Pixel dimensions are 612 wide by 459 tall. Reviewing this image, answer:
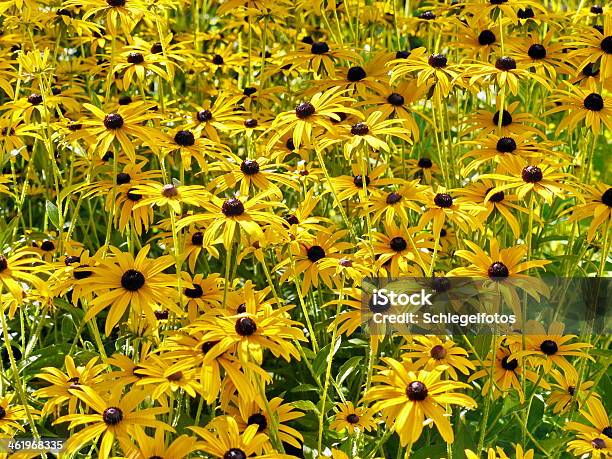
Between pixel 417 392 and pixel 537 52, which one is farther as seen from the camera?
pixel 537 52

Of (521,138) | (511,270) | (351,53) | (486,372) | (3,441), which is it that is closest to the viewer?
(3,441)

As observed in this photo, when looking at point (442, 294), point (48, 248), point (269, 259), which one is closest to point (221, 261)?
point (269, 259)

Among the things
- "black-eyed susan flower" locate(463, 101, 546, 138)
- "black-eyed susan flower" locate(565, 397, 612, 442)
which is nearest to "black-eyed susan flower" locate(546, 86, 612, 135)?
"black-eyed susan flower" locate(463, 101, 546, 138)

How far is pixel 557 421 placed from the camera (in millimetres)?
2551

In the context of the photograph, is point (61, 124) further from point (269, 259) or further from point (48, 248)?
point (269, 259)

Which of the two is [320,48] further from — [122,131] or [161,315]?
[161,315]

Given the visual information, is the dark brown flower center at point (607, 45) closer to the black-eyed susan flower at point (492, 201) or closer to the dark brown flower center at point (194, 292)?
the black-eyed susan flower at point (492, 201)

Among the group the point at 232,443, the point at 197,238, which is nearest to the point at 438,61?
the point at 197,238

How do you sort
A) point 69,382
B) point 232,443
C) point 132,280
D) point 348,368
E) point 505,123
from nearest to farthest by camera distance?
point 232,443 → point 132,280 → point 69,382 → point 348,368 → point 505,123

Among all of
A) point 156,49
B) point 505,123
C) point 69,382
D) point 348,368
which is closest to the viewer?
point 69,382

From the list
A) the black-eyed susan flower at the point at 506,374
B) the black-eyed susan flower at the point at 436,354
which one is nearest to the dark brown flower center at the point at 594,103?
the black-eyed susan flower at the point at 506,374

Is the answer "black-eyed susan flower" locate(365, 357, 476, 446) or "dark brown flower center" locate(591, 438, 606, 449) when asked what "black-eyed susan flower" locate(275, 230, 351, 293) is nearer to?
"black-eyed susan flower" locate(365, 357, 476, 446)

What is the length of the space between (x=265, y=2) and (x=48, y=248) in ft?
3.85

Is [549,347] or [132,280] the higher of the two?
[132,280]
